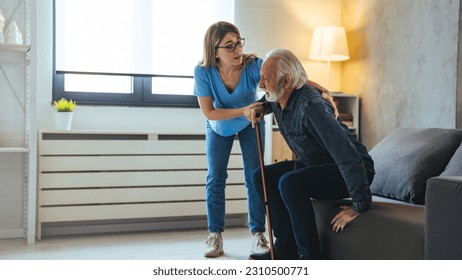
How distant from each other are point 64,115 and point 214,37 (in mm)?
1300

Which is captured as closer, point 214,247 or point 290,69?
point 290,69

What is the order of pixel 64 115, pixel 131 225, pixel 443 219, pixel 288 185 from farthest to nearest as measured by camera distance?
1. pixel 131 225
2. pixel 64 115
3. pixel 288 185
4. pixel 443 219

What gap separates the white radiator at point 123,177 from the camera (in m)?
3.58

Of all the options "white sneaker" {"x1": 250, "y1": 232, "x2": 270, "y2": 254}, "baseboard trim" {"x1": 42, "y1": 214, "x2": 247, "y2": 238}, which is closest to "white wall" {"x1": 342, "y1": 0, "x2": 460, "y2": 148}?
"baseboard trim" {"x1": 42, "y1": 214, "x2": 247, "y2": 238}

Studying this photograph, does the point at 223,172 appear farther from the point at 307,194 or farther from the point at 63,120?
the point at 63,120

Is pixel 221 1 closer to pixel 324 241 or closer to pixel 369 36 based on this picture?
pixel 369 36

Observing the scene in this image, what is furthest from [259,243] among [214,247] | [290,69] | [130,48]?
[130,48]

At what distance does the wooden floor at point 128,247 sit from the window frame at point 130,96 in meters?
0.91

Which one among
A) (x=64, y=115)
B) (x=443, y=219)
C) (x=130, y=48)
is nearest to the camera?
(x=443, y=219)

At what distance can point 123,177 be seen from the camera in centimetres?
374

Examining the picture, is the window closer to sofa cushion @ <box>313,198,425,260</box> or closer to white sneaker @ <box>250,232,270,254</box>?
white sneaker @ <box>250,232,270,254</box>

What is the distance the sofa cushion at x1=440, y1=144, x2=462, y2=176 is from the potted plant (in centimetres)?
227

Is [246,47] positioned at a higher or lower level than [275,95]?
higher

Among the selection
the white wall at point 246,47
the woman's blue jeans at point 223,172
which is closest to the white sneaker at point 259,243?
the woman's blue jeans at point 223,172
